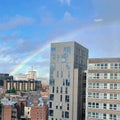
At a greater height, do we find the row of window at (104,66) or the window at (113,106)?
the row of window at (104,66)

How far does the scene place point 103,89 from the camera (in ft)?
50.0

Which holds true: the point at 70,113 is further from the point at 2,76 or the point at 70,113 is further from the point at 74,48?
the point at 2,76

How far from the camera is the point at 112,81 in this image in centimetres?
1496

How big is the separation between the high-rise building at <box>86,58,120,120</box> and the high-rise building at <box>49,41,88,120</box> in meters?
1.55

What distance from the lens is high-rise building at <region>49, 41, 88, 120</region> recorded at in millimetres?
17000

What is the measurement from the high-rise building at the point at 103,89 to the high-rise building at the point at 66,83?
1552mm

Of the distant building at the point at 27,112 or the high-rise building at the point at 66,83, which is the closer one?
the high-rise building at the point at 66,83

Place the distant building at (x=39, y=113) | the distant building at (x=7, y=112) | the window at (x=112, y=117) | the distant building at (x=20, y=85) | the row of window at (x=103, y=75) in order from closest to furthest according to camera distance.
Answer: the window at (x=112, y=117) → the row of window at (x=103, y=75) → the distant building at (x=7, y=112) → the distant building at (x=39, y=113) → the distant building at (x=20, y=85)

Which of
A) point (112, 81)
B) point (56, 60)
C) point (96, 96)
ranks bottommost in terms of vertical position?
point (96, 96)

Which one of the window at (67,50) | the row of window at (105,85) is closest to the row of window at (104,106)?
the row of window at (105,85)

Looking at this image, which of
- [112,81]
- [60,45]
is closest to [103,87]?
[112,81]

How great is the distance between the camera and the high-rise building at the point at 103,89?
14836 mm

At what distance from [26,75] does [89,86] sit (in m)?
91.4

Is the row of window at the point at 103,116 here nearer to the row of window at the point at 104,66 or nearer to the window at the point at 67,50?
the row of window at the point at 104,66
